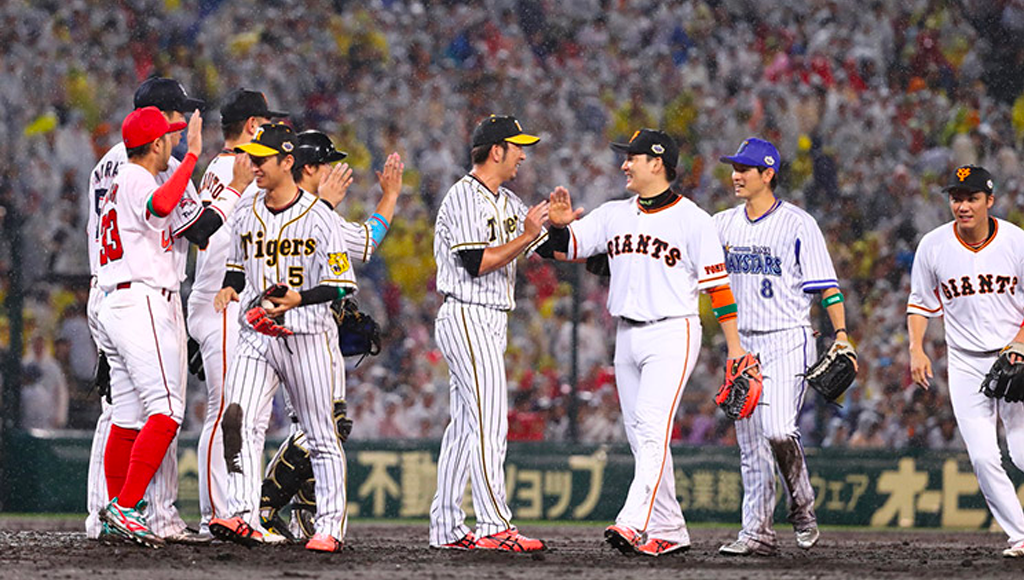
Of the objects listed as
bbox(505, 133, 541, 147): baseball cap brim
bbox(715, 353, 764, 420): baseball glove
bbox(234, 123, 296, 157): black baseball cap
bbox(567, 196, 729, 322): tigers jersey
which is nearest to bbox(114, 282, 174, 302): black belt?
bbox(234, 123, 296, 157): black baseball cap

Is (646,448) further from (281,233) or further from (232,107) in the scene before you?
(232,107)

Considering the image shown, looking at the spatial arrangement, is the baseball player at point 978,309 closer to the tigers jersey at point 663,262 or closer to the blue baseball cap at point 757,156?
the blue baseball cap at point 757,156

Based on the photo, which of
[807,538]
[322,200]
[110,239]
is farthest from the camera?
[807,538]

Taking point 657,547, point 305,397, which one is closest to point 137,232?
point 305,397

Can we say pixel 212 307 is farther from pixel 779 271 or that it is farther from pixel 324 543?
pixel 779 271

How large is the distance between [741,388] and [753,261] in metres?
0.89

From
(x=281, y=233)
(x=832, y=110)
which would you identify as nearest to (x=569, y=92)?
(x=832, y=110)

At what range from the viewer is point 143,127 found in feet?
21.5

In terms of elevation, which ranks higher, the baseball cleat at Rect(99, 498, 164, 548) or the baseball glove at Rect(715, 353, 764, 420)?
the baseball glove at Rect(715, 353, 764, 420)

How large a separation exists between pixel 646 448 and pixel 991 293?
219cm

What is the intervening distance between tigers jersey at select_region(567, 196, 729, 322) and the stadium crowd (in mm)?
5063

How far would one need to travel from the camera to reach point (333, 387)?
6324 mm

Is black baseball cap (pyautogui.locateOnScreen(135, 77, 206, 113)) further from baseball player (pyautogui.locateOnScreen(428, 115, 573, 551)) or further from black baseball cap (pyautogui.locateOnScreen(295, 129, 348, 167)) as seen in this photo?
baseball player (pyautogui.locateOnScreen(428, 115, 573, 551))

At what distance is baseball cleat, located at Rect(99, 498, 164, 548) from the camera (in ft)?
20.4
